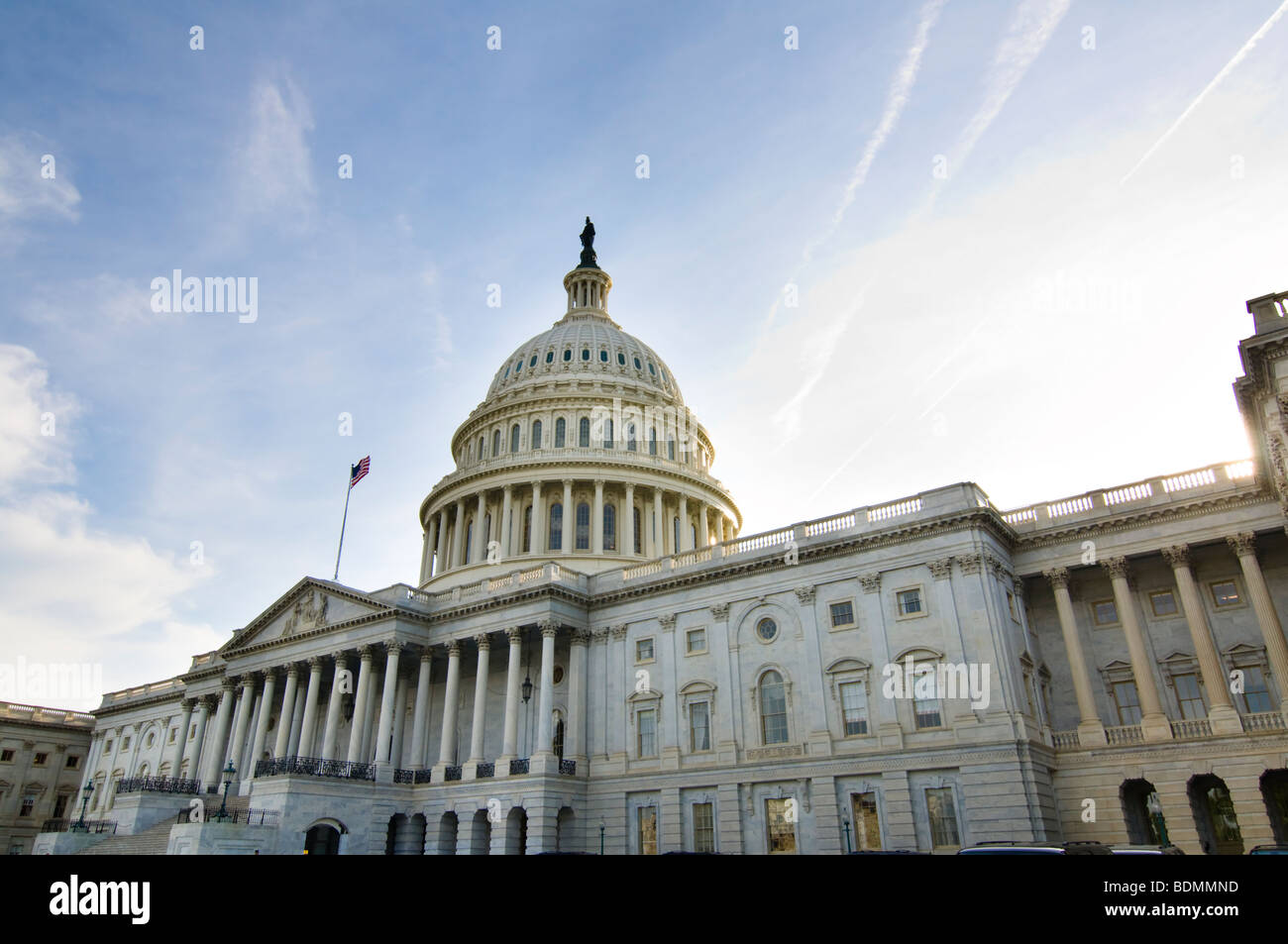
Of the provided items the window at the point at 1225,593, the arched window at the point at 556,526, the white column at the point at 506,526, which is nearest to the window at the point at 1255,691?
the window at the point at 1225,593

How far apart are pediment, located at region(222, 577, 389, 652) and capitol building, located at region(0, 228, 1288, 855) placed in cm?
24

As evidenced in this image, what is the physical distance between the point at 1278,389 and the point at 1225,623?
1753 centimetres

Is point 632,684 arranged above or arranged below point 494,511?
below

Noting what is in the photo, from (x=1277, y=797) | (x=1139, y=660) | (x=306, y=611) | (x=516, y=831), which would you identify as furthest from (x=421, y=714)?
(x=1277, y=797)

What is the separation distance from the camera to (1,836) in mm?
75312

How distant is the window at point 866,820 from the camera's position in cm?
3741

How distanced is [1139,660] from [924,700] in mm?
9325

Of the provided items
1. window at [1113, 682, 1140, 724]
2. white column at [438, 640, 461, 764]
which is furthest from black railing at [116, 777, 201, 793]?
window at [1113, 682, 1140, 724]

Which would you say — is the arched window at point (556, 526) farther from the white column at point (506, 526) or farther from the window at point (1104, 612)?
the window at point (1104, 612)

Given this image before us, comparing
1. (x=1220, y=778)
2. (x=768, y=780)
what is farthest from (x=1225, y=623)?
(x=768, y=780)

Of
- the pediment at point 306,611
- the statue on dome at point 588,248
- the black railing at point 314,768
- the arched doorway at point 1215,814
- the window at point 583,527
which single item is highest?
the statue on dome at point 588,248

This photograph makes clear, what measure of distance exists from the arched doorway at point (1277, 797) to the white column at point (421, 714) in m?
40.3
